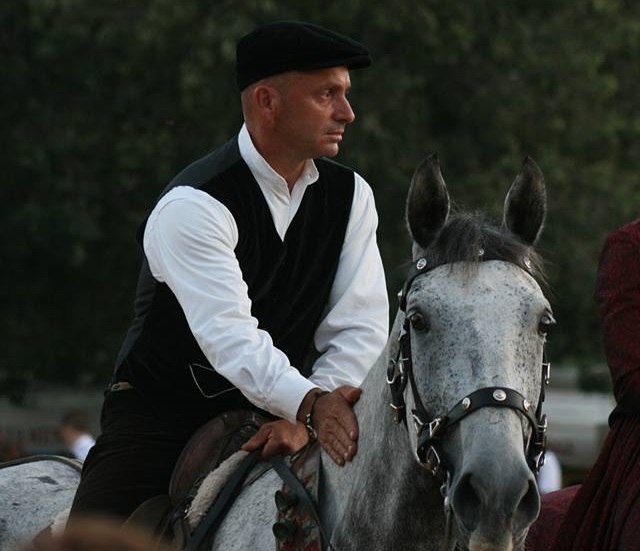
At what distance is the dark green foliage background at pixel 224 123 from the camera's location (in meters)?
17.6

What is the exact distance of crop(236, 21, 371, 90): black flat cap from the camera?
4.90m

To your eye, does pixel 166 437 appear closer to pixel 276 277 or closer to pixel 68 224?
pixel 276 277

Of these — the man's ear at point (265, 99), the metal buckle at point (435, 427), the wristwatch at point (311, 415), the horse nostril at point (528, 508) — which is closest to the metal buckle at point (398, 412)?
the metal buckle at point (435, 427)

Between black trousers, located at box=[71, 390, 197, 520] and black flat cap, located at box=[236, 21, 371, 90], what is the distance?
3.61ft

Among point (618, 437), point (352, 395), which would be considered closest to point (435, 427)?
point (352, 395)

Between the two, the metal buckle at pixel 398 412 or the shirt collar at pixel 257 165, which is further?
the shirt collar at pixel 257 165

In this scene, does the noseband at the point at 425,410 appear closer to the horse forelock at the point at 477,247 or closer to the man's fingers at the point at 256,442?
the horse forelock at the point at 477,247

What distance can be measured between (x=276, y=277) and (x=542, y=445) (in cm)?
126

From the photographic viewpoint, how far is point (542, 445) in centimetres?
404

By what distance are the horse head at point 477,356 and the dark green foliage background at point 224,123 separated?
1279cm

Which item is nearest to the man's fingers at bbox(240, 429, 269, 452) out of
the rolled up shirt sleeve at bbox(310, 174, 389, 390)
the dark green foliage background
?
the rolled up shirt sleeve at bbox(310, 174, 389, 390)

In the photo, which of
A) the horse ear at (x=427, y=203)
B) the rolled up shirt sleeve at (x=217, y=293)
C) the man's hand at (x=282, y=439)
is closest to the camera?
the horse ear at (x=427, y=203)

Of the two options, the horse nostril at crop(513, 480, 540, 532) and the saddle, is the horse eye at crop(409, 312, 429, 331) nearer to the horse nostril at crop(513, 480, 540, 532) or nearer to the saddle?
the horse nostril at crop(513, 480, 540, 532)

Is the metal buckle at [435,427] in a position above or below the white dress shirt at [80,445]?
above
